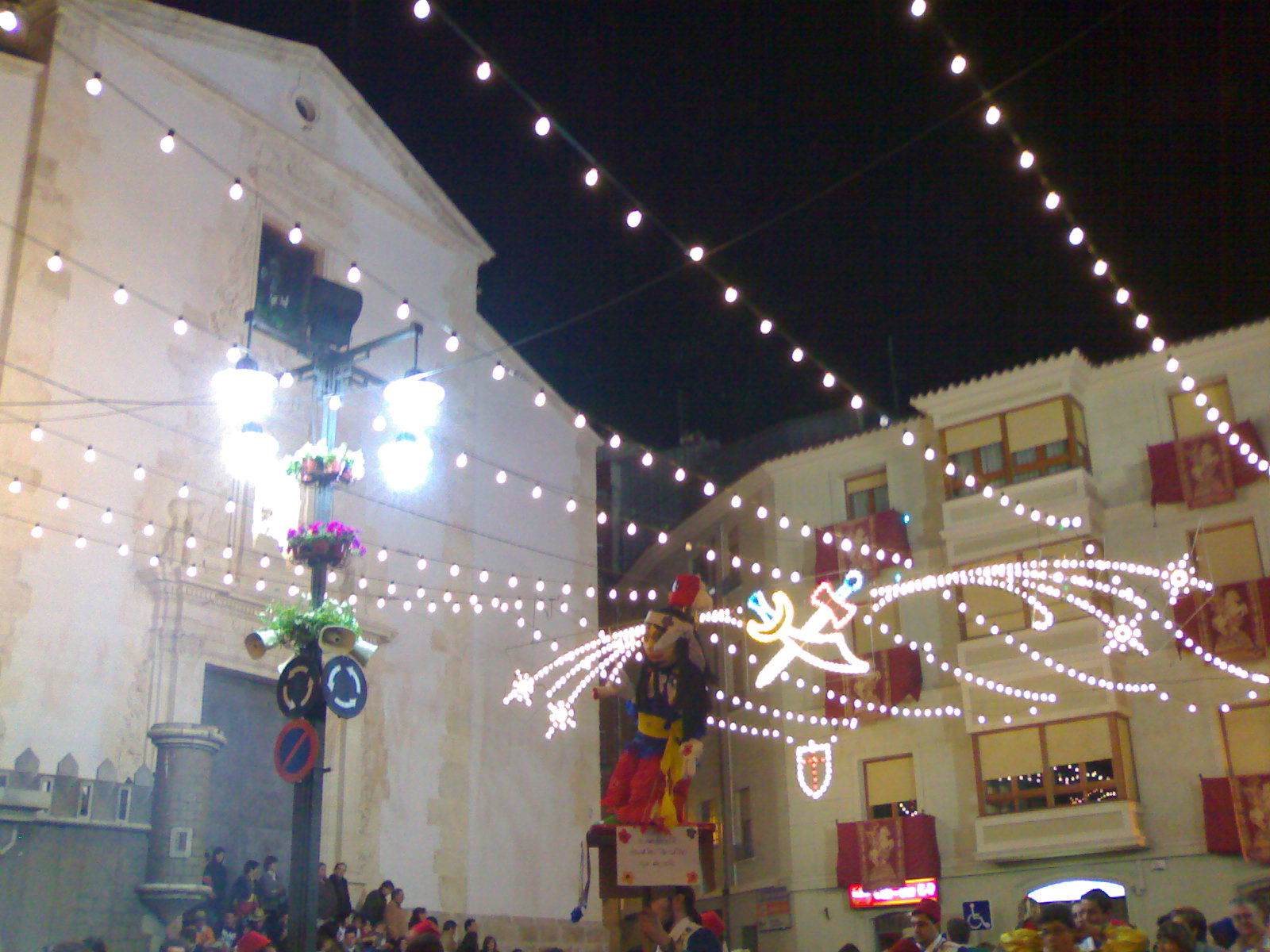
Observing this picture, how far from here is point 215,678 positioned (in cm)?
1388

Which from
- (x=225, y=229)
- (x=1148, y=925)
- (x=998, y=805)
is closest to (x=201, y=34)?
(x=225, y=229)

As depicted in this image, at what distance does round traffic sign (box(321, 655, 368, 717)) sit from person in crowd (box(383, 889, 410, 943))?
4.10 metres

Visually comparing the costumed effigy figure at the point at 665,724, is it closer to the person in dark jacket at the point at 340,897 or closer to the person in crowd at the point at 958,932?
the person in crowd at the point at 958,932

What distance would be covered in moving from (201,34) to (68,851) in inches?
361

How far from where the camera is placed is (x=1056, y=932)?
5836 mm

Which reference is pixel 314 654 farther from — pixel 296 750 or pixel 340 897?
pixel 340 897

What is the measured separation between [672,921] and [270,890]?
718cm

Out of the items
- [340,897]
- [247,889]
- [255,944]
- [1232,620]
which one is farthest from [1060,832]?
[255,944]

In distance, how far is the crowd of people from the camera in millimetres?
5922

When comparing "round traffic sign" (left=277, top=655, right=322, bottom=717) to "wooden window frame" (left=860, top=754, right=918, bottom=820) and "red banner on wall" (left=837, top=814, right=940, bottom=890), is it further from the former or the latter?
"wooden window frame" (left=860, top=754, right=918, bottom=820)

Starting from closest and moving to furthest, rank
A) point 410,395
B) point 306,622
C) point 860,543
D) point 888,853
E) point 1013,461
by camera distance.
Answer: point 306,622 < point 410,395 < point 888,853 < point 1013,461 < point 860,543

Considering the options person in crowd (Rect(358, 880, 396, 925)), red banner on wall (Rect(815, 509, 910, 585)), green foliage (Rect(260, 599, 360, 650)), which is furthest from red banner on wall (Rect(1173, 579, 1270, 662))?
green foliage (Rect(260, 599, 360, 650))

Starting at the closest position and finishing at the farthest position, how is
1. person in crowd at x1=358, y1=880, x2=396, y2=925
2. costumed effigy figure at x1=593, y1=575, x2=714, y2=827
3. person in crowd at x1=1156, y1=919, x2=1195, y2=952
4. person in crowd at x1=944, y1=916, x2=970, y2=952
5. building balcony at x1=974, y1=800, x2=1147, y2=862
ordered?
1. person in crowd at x1=1156, y1=919, x2=1195, y2=952
2. costumed effigy figure at x1=593, y1=575, x2=714, y2=827
3. person in crowd at x1=944, y1=916, x2=970, y2=952
4. person in crowd at x1=358, y1=880, x2=396, y2=925
5. building balcony at x1=974, y1=800, x2=1147, y2=862

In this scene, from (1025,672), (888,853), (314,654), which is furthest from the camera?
(888,853)
